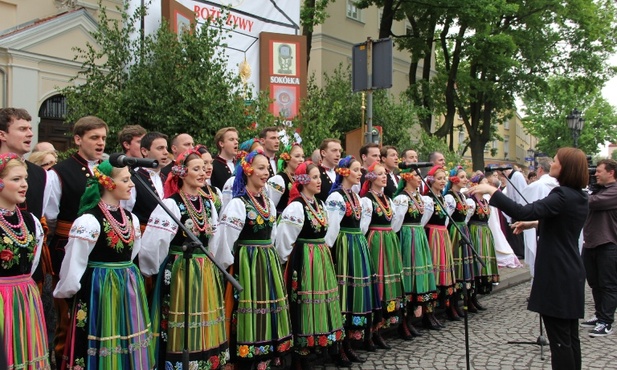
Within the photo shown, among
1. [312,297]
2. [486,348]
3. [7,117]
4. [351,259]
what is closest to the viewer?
[7,117]

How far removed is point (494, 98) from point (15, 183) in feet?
66.5

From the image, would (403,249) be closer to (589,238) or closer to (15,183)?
(589,238)

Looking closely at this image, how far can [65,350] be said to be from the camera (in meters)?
3.93

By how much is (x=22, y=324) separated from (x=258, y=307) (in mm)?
1900

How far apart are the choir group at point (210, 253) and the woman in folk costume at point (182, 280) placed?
0.01 metres

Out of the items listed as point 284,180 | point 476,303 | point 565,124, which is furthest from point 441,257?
point 565,124

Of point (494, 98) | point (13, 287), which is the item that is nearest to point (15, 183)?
point (13, 287)

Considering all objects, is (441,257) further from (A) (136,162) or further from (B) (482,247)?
(A) (136,162)

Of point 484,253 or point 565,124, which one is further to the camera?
point 565,124

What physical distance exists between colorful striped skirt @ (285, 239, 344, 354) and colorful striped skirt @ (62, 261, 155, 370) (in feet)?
5.40

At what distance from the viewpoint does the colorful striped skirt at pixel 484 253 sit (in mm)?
8270

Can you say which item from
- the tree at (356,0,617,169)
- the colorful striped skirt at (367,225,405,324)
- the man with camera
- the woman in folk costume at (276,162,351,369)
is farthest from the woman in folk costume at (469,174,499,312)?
the tree at (356,0,617,169)

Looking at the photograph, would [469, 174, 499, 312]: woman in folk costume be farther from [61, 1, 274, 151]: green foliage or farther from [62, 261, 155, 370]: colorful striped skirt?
[62, 261, 155, 370]: colorful striped skirt

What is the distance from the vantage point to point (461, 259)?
307 inches
